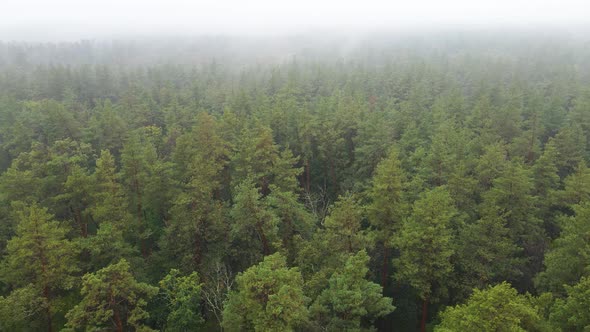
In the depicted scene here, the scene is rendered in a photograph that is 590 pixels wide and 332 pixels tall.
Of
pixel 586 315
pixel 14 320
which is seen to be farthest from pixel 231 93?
pixel 586 315

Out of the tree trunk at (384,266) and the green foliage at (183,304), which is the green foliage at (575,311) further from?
the green foliage at (183,304)

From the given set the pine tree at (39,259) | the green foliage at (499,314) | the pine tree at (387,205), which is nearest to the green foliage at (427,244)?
the pine tree at (387,205)

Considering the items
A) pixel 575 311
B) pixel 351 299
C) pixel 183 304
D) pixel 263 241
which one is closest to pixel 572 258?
pixel 575 311

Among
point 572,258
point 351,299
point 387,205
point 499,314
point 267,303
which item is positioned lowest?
point 351,299

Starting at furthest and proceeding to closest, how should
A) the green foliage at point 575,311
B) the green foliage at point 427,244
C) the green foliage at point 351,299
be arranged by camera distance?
the green foliage at point 427,244, the green foliage at point 351,299, the green foliage at point 575,311

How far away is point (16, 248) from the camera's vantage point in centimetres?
2408

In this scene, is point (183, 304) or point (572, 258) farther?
point (183, 304)

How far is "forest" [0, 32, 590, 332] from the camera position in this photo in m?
19.9

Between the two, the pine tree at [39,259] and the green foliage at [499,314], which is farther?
the pine tree at [39,259]

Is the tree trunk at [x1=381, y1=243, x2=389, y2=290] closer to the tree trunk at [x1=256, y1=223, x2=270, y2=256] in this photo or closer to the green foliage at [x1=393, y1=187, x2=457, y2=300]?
the green foliage at [x1=393, y1=187, x2=457, y2=300]

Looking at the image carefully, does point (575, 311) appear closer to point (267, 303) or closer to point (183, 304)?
point (267, 303)

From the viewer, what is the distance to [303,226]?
2862cm

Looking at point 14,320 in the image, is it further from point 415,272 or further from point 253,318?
point 415,272

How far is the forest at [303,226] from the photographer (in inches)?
783
